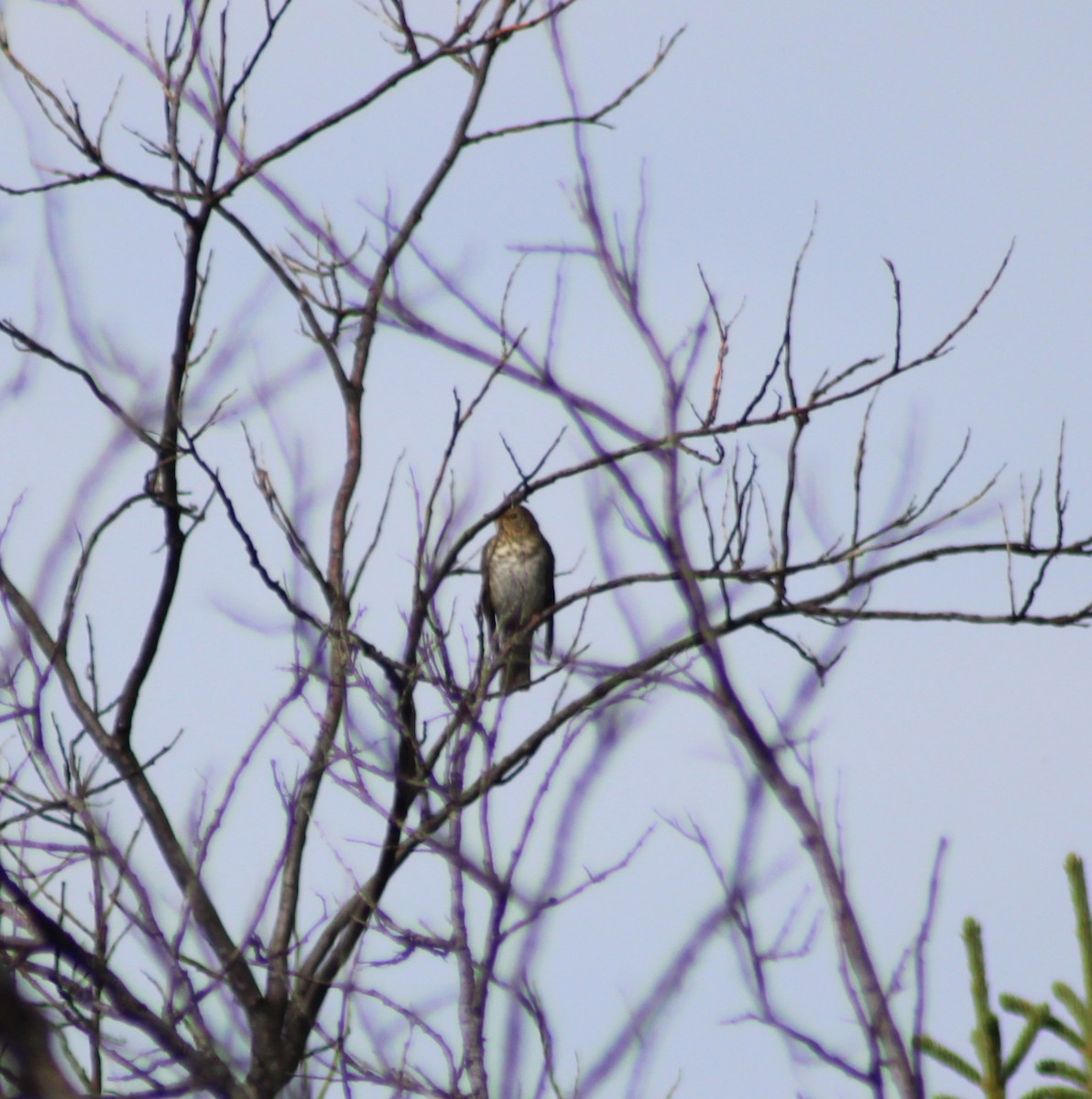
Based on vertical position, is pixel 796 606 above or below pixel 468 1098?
above

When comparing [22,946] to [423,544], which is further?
[423,544]

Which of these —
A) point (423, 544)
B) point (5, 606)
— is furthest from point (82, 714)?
point (423, 544)

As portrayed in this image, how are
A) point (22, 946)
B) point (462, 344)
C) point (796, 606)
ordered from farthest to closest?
1. point (796, 606)
2. point (22, 946)
3. point (462, 344)

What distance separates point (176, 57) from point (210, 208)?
1.55 feet

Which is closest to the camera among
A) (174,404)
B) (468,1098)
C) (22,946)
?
(22,946)

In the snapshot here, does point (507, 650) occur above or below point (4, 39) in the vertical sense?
below

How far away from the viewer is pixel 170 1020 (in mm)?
3443

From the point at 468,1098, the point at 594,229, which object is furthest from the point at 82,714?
the point at 594,229

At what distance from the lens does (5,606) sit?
4449 millimetres

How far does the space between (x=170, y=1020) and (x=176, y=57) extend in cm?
277

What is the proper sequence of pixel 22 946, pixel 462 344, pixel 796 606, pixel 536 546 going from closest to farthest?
pixel 462 344 < pixel 22 946 < pixel 796 606 < pixel 536 546

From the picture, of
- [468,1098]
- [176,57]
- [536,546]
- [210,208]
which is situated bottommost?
[468,1098]

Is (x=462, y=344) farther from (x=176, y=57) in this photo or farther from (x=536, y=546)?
(x=536, y=546)

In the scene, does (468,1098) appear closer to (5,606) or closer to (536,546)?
(5,606)
